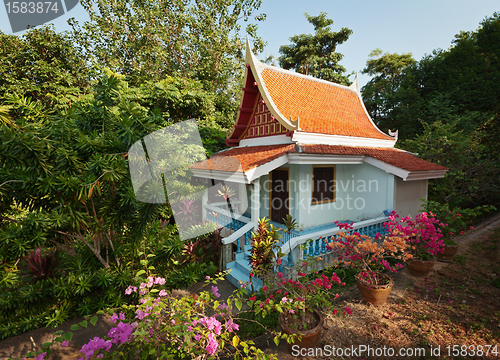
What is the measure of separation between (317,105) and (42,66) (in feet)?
57.6

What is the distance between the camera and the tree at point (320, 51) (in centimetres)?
2674

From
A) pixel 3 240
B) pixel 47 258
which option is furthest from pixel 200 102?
pixel 3 240

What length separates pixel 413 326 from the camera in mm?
4188

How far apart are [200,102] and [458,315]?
13042 millimetres

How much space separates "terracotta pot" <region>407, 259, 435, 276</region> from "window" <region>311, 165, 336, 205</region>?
11.2 feet

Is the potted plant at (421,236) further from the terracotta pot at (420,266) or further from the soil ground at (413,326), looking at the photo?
the soil ground at (413,326)

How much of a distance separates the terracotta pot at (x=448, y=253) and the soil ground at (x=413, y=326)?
855 millimetres

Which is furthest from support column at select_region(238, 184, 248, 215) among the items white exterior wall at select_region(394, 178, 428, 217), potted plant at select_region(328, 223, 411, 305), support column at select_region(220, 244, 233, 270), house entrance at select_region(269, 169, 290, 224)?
white exterior wall at select_region(394, 178, 428, 217)

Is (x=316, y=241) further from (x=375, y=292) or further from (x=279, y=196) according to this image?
(x=279, y=196)

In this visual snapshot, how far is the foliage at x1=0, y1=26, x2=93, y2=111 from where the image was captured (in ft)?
44.7

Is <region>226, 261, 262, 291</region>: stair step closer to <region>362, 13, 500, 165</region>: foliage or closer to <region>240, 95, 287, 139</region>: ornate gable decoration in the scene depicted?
<region>240, 95, 287, 139</region>: ornate gable decoration

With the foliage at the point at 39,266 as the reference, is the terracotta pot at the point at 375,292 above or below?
below

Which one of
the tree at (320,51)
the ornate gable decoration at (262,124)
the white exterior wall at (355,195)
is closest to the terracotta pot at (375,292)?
the white exterior wall at (355,195)

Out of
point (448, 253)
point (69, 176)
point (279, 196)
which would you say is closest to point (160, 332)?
point (69, 176)
